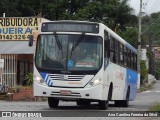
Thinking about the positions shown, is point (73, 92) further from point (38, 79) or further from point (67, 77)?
point (38, 79)

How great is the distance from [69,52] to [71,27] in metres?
1.03

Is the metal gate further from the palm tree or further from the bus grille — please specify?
the palm tree

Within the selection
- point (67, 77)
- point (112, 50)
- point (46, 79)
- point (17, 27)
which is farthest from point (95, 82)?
point (17, 27)

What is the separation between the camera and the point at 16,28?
1367 inches

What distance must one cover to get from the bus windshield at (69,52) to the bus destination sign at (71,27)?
0.72ft

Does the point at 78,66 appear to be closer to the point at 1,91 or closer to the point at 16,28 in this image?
the point at 1,91

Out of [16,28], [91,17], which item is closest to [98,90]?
[16,28]

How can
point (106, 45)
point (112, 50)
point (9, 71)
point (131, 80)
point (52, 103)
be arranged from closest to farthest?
1. point (106, 45)
2. point (112, 50)
3. point (52, 103)
4. point (131, 80)
5. point (9, 71)

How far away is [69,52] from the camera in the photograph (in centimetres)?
1853

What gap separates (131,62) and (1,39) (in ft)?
39.7

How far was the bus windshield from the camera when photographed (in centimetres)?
1848

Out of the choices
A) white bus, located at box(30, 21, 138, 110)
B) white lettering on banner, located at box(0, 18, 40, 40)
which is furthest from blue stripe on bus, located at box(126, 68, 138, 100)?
white lettering on banner, located at box(0, 18, 40, 40)

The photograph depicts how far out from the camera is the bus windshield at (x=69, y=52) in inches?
728

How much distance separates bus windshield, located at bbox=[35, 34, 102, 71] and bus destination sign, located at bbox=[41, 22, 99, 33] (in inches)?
8.6
